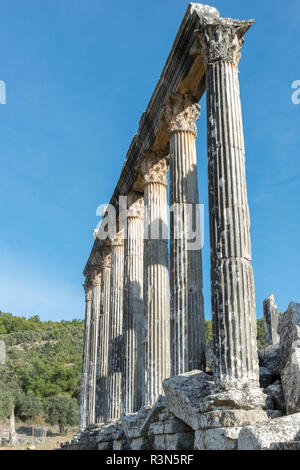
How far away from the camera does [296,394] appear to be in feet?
25.8

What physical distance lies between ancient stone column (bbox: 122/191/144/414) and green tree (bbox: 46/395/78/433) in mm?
33794

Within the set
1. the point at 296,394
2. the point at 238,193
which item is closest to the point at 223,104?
the point at 238,193

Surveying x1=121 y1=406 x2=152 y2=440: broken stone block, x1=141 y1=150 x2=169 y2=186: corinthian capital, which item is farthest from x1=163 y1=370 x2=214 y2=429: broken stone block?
x1=141 y1=150 x2=169 y2=186: corinthian capital

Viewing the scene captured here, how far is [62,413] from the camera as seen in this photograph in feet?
160

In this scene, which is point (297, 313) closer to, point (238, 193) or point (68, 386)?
point (238, 193)

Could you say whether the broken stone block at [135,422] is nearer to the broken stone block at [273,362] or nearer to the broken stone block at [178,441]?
the broken stone block at [178,441]

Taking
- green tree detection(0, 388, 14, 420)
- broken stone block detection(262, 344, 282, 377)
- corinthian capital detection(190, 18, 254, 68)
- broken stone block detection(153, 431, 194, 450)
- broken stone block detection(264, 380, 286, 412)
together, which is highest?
corinthian capital detection(190, 18, 254, 68)

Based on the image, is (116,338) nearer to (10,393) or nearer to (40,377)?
(10,393)

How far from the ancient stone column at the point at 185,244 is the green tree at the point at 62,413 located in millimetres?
40141

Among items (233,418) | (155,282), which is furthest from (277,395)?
(155,282)

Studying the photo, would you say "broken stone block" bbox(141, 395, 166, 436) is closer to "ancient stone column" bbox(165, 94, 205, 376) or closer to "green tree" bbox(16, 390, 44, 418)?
"ancient stone column" bbox(165, 94, 205, 376)

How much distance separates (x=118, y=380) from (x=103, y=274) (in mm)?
6862

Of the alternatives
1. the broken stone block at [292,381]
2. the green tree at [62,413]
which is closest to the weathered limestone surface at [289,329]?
the broken stone block at [292,381]

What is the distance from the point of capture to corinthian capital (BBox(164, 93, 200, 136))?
14.3 meters
